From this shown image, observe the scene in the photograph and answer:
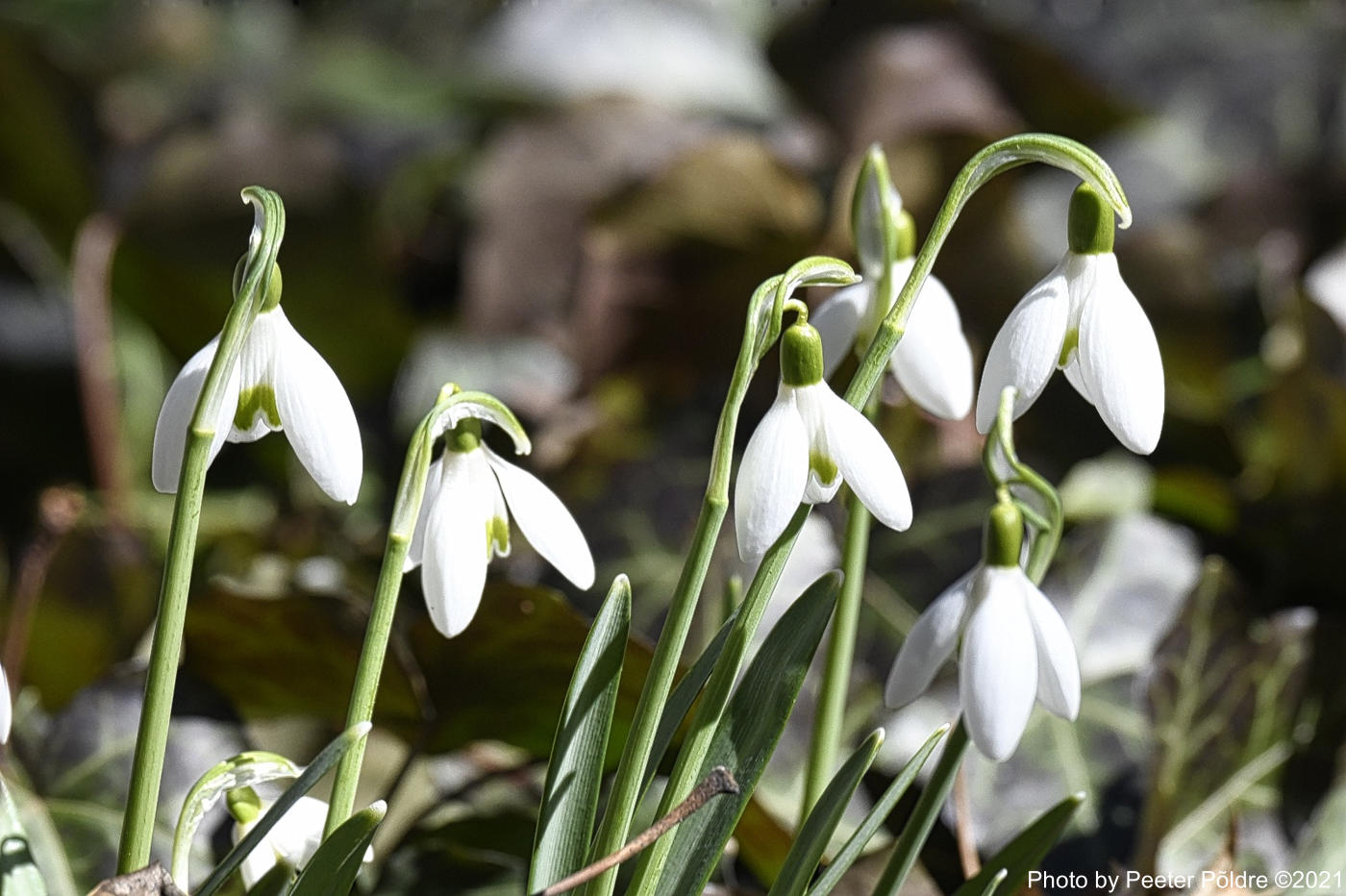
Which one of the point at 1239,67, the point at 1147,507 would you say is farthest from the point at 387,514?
the point at 1239,67

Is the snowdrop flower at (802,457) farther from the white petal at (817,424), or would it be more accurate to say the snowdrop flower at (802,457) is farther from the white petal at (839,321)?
the white petal at (839,321)

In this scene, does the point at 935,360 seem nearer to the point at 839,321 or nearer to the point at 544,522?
the point at 839,321

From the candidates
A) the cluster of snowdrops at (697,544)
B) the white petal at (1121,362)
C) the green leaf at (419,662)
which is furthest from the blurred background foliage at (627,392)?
the white petal at (1121,362)

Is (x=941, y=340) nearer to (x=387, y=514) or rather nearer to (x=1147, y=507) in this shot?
(x=1147, y=507)

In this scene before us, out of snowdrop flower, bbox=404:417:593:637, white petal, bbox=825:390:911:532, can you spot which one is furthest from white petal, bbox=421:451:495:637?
white petal, bbox=825:390:911:532

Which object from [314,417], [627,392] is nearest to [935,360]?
[314,417]

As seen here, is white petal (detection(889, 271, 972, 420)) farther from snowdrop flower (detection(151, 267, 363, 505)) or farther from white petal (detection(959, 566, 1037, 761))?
snowdrop flower (detection(151, 267, 363, 505))

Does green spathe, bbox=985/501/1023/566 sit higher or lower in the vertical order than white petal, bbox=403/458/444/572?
lower
